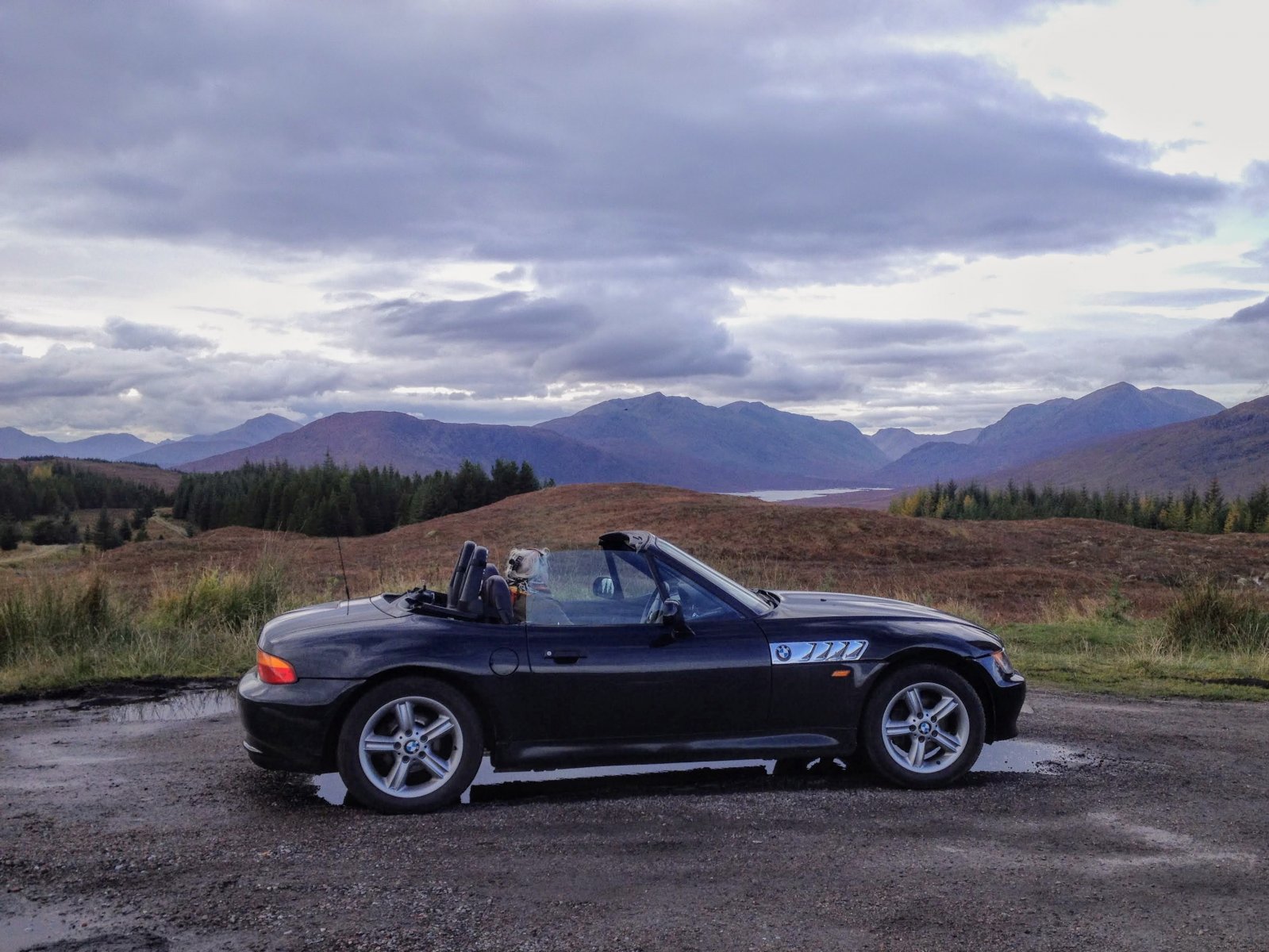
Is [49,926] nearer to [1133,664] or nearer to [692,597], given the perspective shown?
[692,597]

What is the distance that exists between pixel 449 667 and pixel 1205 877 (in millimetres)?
3620

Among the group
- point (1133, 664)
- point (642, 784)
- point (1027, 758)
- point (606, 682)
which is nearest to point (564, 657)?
point (606, 682)

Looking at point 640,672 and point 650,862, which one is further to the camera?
point 640,672

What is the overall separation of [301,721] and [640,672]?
5.89 feet

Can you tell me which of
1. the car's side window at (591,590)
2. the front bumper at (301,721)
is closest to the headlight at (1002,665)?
the car's side window at (591,590)

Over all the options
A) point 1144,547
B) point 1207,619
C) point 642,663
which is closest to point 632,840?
point 642,663

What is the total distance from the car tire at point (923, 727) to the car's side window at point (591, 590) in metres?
1.44

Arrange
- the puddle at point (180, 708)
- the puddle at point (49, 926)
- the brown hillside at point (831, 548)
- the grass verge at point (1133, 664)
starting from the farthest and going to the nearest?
the brown hillside at point (831, 548)
the grass verge at point (1133, 664)
the puddle at point (180, 708)
the puddle at point (49, 926)

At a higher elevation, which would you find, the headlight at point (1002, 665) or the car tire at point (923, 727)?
the headlight at point (1002, 665)

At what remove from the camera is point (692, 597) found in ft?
19.6

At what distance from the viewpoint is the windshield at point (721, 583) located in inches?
237

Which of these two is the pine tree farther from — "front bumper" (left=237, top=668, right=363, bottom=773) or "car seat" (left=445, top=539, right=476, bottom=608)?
"front bumper" (left=237, top=668, right=363, bottom=773)

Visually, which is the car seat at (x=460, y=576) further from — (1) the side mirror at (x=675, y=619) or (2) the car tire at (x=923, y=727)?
(2) the car tire at (x=923, y=727)

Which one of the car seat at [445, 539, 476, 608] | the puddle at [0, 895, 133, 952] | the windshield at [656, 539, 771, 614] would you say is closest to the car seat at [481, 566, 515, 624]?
the car seat at [445, 539, 476, 608]
